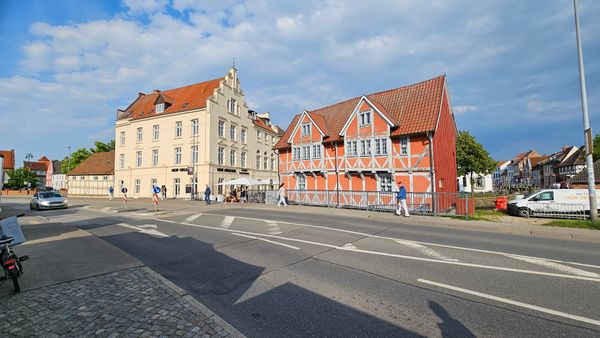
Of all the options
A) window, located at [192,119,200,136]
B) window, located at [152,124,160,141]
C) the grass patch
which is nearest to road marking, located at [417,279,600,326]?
the grass patch

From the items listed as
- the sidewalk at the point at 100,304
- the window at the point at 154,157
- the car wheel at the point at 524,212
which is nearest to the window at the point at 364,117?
the car wheel at the point at 524,212

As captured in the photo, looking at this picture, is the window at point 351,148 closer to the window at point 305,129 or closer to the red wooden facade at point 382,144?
the red wooden facade at point 382,144

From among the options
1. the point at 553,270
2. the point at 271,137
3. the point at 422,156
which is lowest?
the point at 553,270

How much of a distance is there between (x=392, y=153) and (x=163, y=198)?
27101mm

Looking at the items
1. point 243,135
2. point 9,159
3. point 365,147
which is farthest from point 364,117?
point 9,159

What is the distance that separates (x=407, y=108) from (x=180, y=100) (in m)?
30.2

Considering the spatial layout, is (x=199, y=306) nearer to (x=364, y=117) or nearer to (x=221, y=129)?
(x=364, y=117)

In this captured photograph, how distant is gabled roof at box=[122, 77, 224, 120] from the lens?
35.6 meters

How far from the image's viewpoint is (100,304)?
3951mm

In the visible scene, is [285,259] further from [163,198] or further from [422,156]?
[163,198]

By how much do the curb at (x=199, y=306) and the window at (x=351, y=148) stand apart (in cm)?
2038

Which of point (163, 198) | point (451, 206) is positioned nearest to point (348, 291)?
point (451, 206)

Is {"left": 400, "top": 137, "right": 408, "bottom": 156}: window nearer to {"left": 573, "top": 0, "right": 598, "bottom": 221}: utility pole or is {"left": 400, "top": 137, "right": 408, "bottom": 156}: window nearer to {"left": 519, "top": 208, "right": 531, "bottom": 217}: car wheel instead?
{"left": 519, "top": 208, "right": 531, "bottom": 217}: car wheel

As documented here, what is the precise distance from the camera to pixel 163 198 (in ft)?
110
